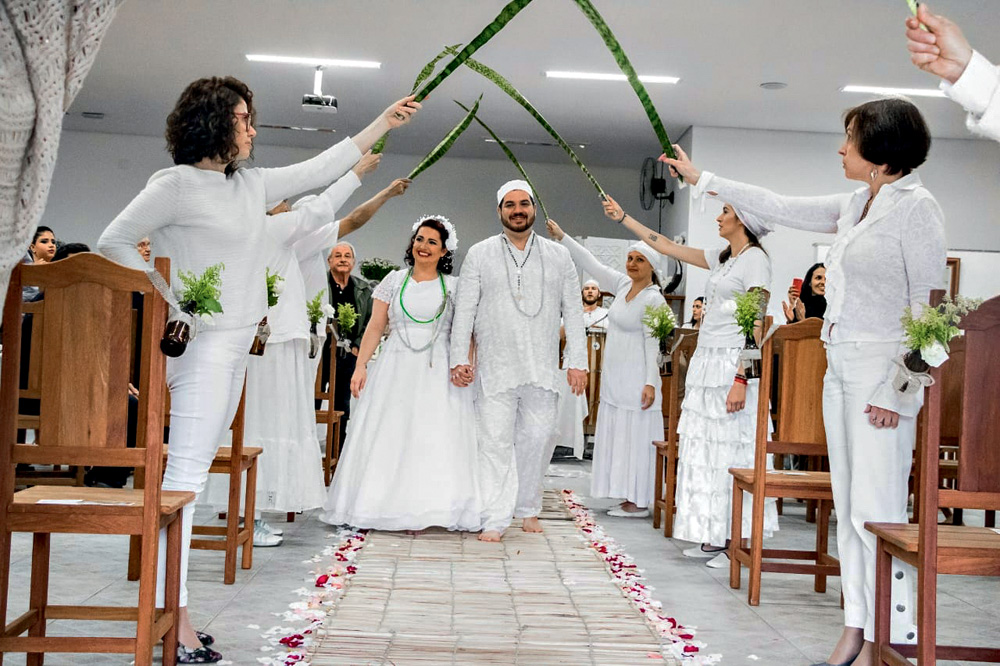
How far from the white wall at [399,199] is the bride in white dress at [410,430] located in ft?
30.5

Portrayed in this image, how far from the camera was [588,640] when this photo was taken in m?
3.22

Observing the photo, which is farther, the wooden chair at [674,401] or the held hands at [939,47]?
the wooden chair at [674,401]

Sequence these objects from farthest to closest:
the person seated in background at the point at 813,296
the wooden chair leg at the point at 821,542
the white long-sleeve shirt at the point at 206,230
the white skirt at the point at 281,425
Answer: the person seated in background at the point at 813,296, the white skirt at the point at 281,425, the wooden chair leg at the point at 821,542, the white long-sleeve shirt at the point at 206,230

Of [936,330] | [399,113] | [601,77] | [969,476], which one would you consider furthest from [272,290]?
[601,77]

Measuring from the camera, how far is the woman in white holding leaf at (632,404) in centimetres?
613

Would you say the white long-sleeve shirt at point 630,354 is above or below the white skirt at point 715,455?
above

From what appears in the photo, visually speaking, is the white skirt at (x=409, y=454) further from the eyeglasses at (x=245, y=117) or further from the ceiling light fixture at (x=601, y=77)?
the ceiling light fixture at (x=601, y=77)

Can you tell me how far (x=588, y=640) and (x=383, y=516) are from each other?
205cm

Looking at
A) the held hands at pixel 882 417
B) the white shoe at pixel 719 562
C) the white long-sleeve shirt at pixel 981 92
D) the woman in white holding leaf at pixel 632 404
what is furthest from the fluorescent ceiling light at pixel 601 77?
the white long-sleeve shirt at pixel 981 92

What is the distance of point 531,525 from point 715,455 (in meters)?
1.16

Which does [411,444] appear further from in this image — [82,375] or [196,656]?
[82,375]

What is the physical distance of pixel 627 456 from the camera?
615 centimetres

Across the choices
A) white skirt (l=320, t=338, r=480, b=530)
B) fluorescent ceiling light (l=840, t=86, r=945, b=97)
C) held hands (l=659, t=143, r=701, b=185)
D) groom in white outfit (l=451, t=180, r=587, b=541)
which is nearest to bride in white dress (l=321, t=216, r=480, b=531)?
white skirt (l=320, t=338, r=480, b=530)

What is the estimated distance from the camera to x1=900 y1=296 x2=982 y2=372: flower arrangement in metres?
2.43
